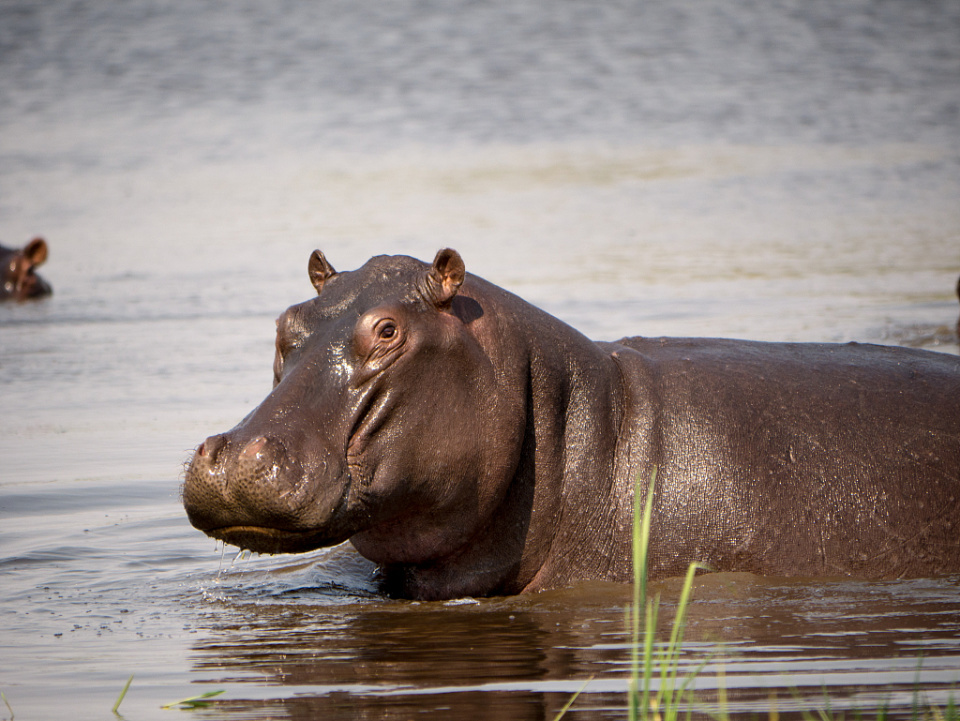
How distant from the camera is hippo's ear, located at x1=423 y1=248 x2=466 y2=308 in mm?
4707

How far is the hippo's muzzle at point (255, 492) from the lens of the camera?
4.18 m

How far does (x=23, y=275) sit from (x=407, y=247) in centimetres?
423

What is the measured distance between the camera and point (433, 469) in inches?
180

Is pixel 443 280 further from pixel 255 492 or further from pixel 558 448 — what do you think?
pixel 255 492

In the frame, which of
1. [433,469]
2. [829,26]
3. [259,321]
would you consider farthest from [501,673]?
[829,26]

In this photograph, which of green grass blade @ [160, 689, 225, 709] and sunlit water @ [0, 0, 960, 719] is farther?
sunlit water @ [0, 0, 960, 719]

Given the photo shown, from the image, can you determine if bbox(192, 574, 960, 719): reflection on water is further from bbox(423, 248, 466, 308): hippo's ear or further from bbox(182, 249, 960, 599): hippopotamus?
bbox(423, 248, 466, 308): hippo's ear

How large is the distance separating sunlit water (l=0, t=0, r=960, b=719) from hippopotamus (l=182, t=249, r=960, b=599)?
175 millimetres

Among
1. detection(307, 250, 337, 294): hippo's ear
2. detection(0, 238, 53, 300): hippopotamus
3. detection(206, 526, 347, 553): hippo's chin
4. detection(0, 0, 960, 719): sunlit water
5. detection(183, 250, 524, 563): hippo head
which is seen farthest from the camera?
detection(0, 238, 53, 300): hippopotamus

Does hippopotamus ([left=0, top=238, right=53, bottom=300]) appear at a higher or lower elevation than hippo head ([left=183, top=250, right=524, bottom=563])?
lower

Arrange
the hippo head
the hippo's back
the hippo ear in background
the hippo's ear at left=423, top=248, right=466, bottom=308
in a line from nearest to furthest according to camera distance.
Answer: the hippo head → the hippo's ear at left=423, top=248, right=466, bottom=308 → the hippo's back → the hippo ear in background

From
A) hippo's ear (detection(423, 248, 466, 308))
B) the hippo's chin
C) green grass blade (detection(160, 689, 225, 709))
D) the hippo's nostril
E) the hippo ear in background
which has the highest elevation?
hippo's ear (detection(423, 248, 466, 308))

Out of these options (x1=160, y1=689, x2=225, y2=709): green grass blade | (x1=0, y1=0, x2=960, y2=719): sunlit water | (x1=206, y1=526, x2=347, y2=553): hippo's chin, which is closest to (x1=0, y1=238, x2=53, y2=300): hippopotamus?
(x1=0, y1=0, x2=960, y2=719): sunlit water

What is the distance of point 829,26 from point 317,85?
1450cm
